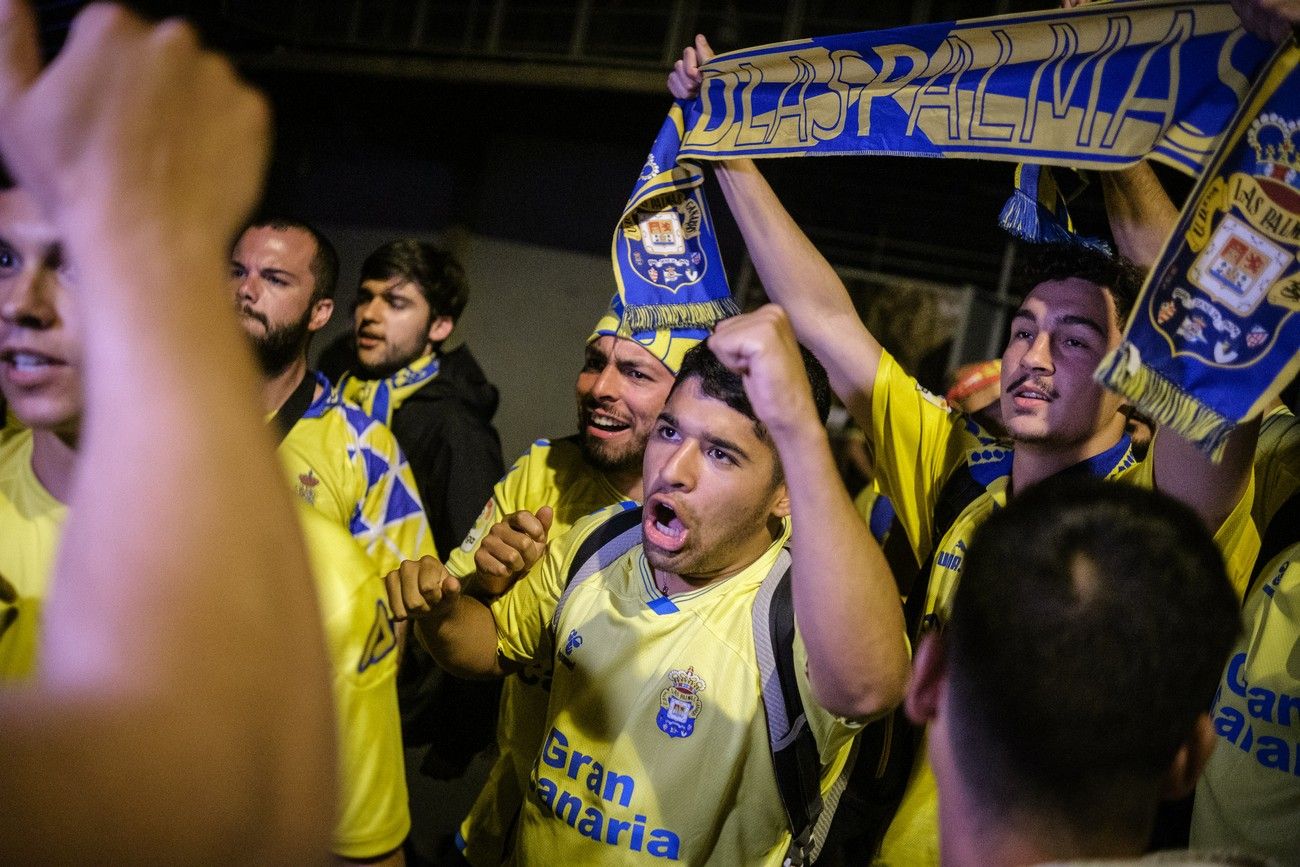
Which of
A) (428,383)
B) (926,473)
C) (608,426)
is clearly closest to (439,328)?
(428,383)

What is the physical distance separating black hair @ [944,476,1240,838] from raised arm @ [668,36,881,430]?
158 centimetres

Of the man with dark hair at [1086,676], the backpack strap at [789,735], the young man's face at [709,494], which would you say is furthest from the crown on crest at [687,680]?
the man with dark hair at [1086,676]

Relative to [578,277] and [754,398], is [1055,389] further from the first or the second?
[578,277]

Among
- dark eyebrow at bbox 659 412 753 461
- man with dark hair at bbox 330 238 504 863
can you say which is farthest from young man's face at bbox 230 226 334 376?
dark eyebrow at bbox 659 412 753 461

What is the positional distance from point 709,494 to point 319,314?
8.03ft

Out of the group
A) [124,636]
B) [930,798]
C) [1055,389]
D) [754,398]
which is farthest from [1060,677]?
[1055,389]

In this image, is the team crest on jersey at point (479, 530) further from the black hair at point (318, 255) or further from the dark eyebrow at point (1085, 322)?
the dark eyebrow at point (1085, 322)

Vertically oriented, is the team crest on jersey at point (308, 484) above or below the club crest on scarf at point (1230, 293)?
below

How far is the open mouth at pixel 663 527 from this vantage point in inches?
86.9

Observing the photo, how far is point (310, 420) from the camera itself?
11.7 ft

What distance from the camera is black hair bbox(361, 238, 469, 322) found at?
4961mm

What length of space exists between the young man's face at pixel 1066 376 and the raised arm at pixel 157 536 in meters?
2.35

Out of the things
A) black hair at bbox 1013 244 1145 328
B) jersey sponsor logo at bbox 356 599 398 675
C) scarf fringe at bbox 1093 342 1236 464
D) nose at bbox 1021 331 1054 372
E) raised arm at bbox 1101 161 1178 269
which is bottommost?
jersey sponsor logo at bbox 356 599 398 675

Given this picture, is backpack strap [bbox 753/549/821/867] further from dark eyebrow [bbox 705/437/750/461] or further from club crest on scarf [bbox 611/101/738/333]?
club crest on scarf [bbox 611/101/738/333]
